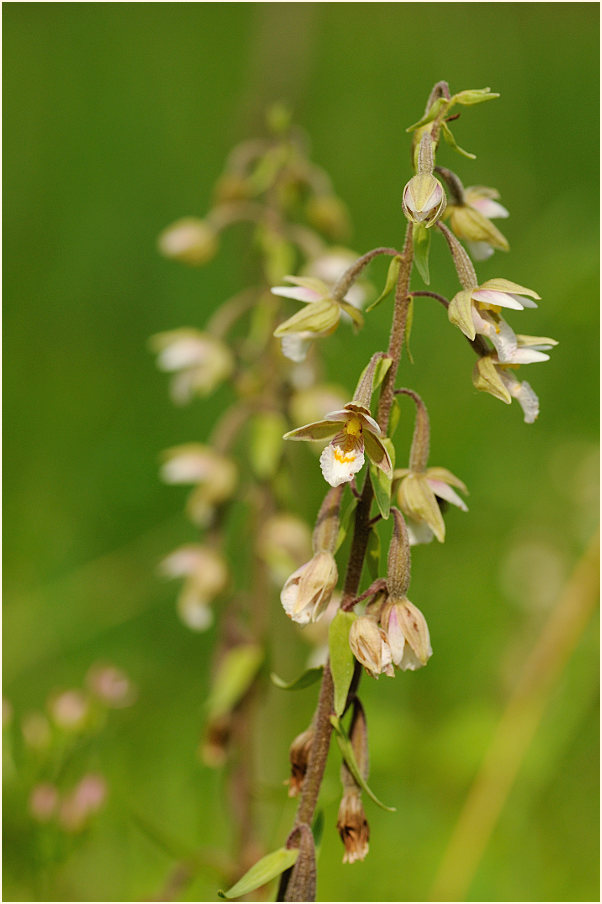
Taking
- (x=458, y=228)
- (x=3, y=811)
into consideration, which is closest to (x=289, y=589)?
(x=458, y=228)

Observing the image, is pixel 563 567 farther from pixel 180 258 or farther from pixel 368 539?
pixel 368 539

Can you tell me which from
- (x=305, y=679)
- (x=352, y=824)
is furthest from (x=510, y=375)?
(x=352, y=824)

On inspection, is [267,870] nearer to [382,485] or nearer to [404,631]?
[404,631]

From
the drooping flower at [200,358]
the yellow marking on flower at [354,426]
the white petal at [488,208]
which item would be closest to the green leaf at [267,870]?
the yellow marking on flower at [354,426]

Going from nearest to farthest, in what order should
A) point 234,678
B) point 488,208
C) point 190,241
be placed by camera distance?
point 488,208 < point 234,678 < point 190,241

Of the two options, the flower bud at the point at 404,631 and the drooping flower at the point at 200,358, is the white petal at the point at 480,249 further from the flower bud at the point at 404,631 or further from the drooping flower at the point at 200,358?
the drooping flower at the point at 200,358

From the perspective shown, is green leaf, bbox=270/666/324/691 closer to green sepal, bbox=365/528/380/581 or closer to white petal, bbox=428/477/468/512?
green sepal, bbox=365/528/380/581
